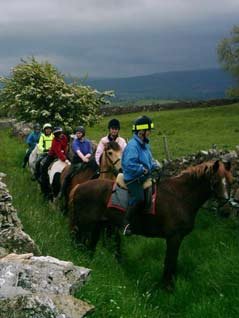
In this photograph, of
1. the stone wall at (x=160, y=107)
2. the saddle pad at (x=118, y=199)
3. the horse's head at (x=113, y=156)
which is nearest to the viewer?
the saddle pad at (x=118, y=199)

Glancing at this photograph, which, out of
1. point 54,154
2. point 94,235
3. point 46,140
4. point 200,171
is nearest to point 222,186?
point 200,171

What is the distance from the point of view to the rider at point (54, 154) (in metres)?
16.5

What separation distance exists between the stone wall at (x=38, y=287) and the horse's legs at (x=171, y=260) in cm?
331

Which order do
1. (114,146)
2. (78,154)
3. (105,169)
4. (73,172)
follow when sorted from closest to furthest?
(114,146)
(105,169)
(73,172)
(78,154)

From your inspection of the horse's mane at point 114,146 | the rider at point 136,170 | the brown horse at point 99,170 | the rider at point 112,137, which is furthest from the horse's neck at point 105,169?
the rider at point 136,170

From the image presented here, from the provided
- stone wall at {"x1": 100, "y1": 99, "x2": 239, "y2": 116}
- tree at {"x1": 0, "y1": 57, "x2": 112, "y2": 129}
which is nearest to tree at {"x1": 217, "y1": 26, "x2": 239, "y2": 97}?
stone wall at {"x1": 100, "y1": 99, "x2": 239, "y2": 116}

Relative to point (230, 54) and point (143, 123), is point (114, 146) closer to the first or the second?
point (143, 123)

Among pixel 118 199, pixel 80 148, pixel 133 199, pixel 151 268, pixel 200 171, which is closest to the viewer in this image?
pixel 133 199

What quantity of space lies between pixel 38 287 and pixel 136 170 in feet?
14.6

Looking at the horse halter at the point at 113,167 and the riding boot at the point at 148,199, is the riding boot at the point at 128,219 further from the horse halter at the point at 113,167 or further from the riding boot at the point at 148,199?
the horse halter at the point at 113,167

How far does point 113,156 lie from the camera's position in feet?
43.3

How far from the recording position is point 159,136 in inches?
1206

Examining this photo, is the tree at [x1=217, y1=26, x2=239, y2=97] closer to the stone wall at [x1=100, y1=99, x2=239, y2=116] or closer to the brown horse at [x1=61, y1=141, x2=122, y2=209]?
the stone wall at [x1=100, y1=99, x2=239, y2=116]

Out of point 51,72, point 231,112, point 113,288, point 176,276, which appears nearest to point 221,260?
point 176,276
